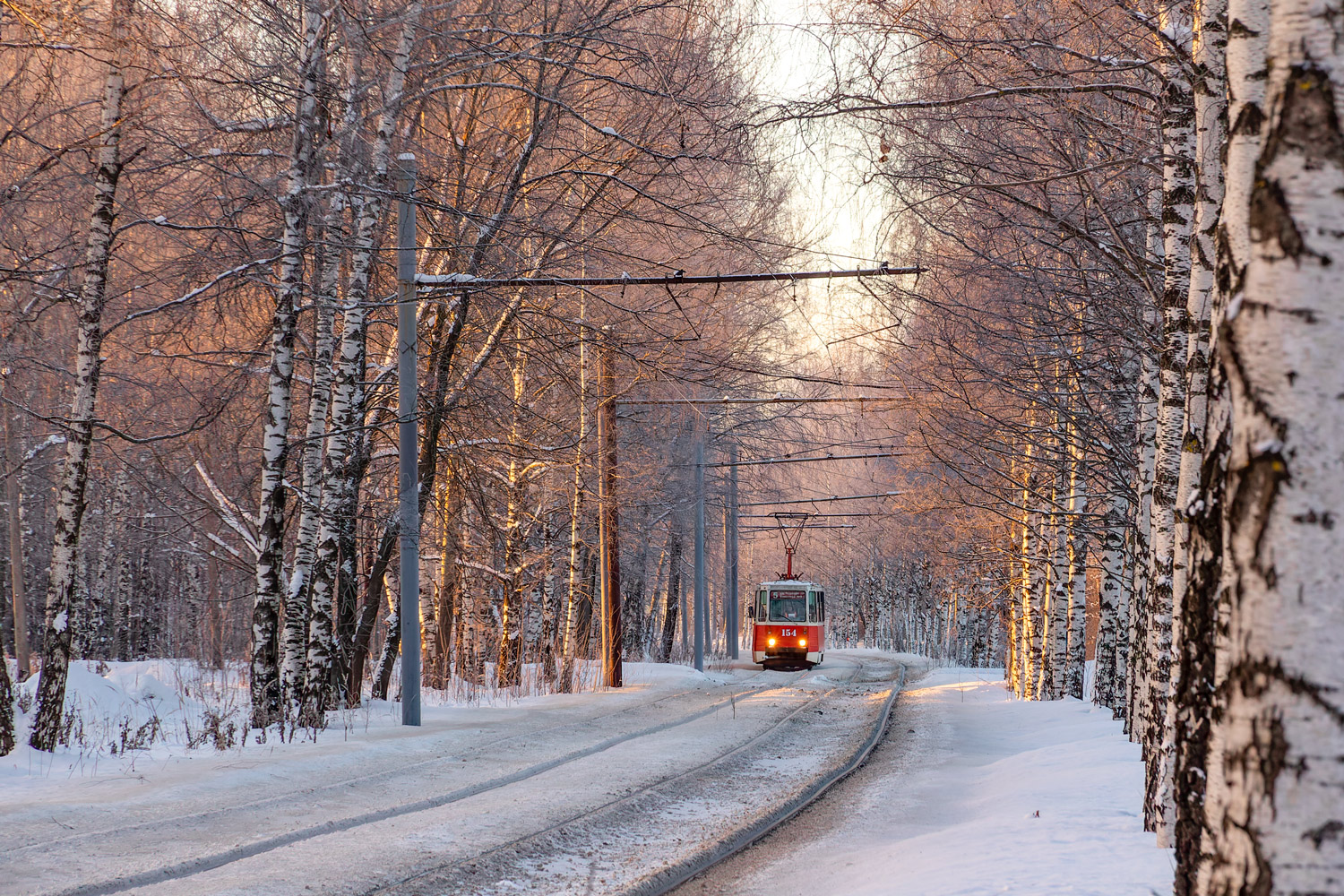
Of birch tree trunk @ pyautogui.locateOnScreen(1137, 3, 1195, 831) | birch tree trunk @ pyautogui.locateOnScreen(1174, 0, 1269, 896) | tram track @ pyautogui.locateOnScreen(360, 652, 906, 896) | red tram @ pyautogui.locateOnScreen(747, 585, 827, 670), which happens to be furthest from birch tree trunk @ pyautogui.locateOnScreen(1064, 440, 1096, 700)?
birch tree trunk @ pyautogui.locateOnScreen(1174, 0, 1269, 896)

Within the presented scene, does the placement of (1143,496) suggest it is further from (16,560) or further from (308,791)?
(16,560)

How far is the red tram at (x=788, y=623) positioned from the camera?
121 feet

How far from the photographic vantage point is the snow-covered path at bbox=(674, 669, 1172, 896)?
21.6ft

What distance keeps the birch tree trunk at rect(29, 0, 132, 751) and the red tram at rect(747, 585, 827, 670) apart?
2644cm

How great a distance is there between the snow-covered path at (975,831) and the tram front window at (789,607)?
2153 cm

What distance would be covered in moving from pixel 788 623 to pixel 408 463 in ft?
78.7

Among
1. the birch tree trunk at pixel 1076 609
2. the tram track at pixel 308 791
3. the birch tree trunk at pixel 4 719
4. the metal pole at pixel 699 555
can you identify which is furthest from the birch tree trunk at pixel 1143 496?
the metal pole at pixel 699 555

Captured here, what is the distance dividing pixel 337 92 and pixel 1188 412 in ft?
36.0

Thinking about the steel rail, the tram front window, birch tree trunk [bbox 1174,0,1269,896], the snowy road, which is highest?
birch tree trunk [bbox 1174,0,1269,896]

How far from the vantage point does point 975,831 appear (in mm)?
8305

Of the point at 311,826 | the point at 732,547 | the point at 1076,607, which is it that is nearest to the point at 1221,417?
the point at 311,826

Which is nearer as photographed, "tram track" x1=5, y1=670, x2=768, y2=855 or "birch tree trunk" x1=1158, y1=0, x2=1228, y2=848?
"birch tree trunk" x1=1158, y1=0, x2=1228, y2=848

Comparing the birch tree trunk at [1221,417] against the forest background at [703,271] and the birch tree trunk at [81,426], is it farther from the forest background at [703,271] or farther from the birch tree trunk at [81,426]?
the birch tree trunk at [81,426]

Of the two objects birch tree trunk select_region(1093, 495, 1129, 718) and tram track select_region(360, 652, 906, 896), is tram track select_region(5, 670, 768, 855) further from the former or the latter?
birch tree trunk select_region(1093, 495, 1129, 718)
